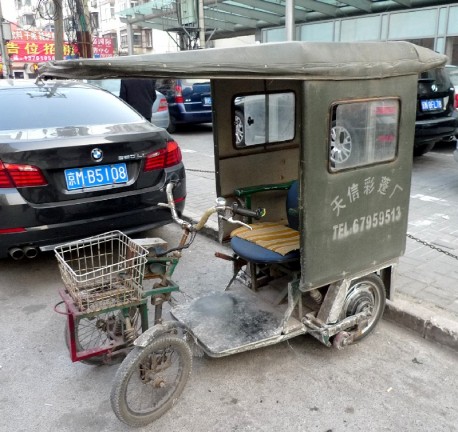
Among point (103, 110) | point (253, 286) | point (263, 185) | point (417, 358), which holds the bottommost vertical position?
point (417, 358)

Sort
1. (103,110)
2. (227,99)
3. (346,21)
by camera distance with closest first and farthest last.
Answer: (227,99) → (103,110) → (346,21)

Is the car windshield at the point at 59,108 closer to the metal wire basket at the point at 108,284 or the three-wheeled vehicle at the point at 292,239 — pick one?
the three-wheeled vehicle at the point at 292,239

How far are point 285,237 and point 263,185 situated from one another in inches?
23.0

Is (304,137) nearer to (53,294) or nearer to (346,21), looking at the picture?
(53,294)

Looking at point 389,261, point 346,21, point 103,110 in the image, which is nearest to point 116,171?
point 103,110

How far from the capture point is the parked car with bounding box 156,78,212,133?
11.1 m

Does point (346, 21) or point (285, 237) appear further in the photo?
point (346, 21)

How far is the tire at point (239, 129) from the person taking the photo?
3.41 metres

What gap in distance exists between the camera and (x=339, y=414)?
2469mm

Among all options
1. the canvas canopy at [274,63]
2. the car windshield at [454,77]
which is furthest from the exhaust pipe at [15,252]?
the car windshield at [454,77]

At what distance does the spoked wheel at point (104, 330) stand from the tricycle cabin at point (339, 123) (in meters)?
0.95

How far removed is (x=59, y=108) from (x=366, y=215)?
290cm

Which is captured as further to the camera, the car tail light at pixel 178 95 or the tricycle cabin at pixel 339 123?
the car tail light at pixel 178 95

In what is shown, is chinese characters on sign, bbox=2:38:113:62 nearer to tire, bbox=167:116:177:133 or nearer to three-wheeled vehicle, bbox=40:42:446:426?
tire, bbox=167:116:177:133
